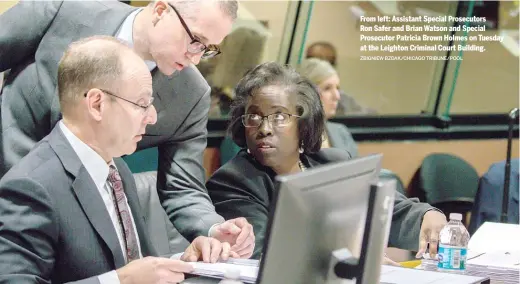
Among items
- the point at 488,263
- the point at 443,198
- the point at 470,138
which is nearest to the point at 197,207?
the point at 488,263

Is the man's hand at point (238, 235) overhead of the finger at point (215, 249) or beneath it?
overhead

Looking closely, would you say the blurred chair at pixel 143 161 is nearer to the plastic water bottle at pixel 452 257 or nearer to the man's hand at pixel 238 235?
the man's hand at pixel 238 235

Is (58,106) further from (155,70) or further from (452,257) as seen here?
(452,257)

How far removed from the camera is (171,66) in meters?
2.67

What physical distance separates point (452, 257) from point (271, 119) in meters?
0.75

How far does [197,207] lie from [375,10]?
170 inches

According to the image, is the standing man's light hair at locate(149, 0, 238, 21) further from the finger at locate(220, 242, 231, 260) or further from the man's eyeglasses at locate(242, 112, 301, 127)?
the finger at locate(220, 242, 231, 260)

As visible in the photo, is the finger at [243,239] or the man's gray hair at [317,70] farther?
the man's gray hair at [317,70]

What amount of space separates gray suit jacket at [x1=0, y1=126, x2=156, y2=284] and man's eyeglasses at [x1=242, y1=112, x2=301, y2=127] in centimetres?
89

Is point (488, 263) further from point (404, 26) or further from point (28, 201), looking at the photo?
point (404, 26)

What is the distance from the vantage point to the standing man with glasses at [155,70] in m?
2.63

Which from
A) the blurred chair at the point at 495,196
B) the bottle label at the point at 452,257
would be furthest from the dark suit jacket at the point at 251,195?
the blurred chair at the point at 495,196

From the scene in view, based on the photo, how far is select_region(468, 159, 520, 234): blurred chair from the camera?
179 inches

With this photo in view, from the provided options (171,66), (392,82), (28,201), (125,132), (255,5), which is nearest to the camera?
(28,201)
